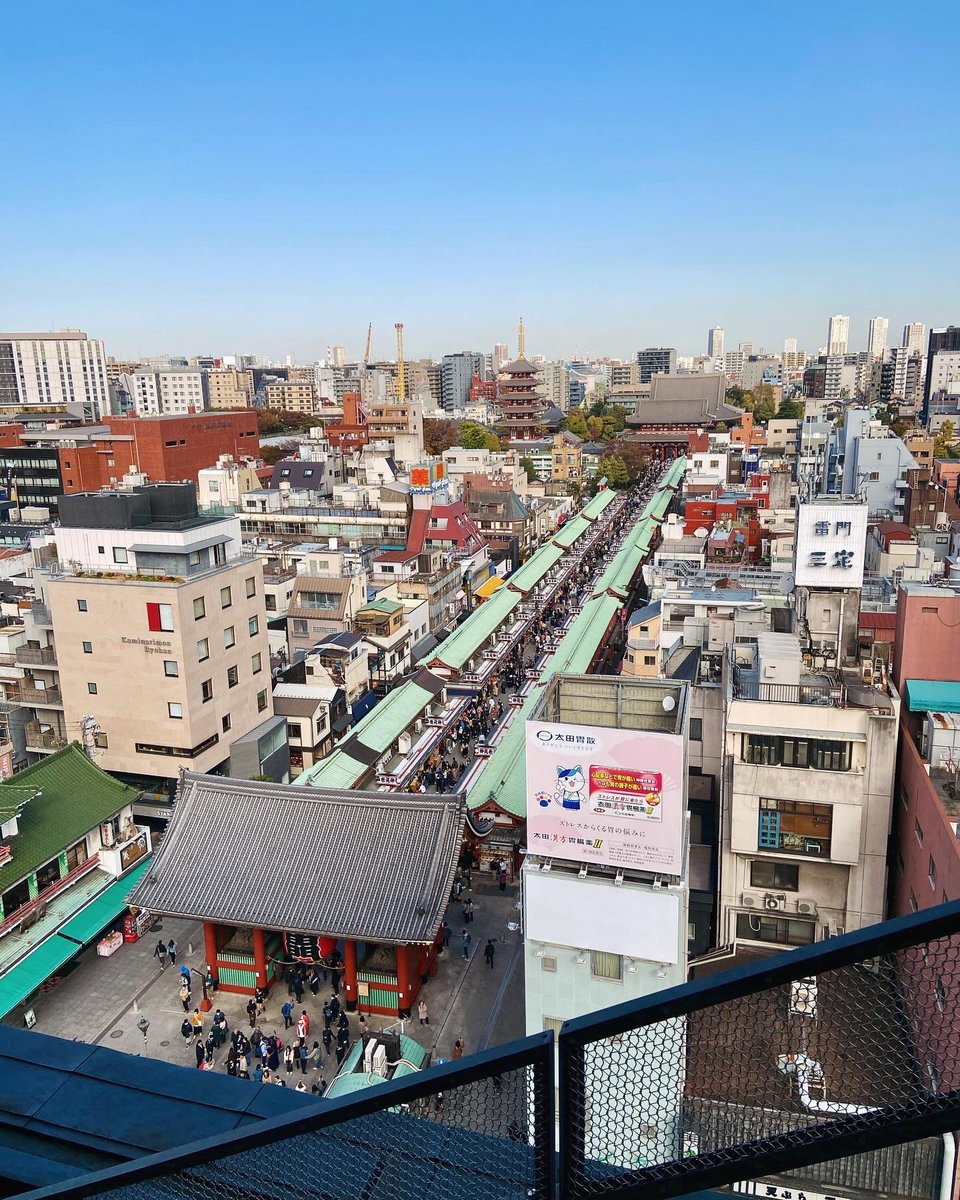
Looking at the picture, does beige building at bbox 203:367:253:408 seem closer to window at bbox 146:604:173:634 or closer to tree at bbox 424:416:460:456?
tree at bbox 424:416:460:456

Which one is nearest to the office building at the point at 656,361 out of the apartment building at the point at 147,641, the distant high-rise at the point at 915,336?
the distant high-rise at the point at 915,336

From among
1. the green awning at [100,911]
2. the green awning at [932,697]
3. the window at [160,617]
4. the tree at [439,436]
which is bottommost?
the green awning at [100,911]

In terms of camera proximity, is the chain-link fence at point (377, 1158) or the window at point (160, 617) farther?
the window at point (160, 617)

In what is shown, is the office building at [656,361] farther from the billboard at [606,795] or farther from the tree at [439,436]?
the billboard at [606,795]

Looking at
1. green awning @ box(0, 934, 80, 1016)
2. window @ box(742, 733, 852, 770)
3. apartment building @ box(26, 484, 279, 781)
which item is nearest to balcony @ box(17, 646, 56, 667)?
apartment building @ box(26, 484, 279, 781)

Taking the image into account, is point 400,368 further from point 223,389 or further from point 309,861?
point 309,861

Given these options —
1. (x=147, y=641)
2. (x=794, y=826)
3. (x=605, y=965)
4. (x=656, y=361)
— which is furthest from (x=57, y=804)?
(x=656, y=361)
